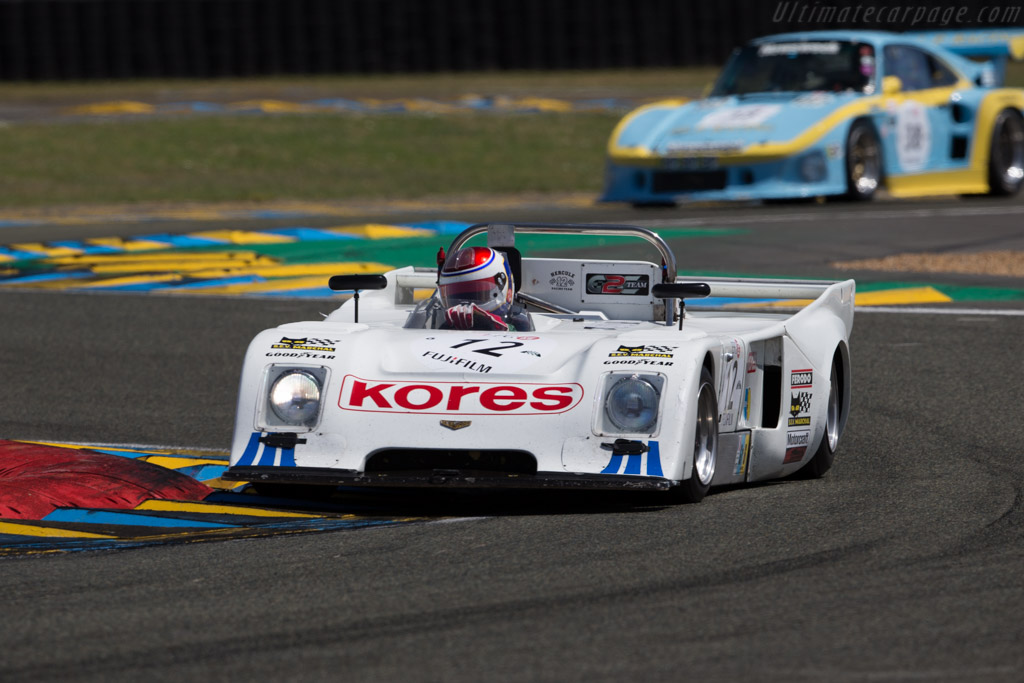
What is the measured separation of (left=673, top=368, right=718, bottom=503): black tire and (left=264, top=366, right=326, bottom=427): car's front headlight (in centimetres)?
127

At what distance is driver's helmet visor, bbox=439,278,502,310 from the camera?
6.64m

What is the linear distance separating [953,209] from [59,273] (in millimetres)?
8463

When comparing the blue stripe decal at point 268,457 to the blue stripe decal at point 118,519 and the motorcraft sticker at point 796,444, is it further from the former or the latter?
the motorcraft sticker at point 796,444

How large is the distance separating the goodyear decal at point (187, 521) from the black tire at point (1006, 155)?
12.8 m

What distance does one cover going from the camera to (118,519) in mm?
5789

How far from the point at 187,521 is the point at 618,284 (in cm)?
222

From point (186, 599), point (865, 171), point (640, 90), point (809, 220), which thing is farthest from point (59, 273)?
point (640, 90)

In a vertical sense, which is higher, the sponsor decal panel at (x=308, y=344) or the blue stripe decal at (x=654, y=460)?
the sponsor decal panel at (x=308, y=344)

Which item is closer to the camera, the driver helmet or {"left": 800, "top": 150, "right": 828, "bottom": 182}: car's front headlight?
the driver helmet

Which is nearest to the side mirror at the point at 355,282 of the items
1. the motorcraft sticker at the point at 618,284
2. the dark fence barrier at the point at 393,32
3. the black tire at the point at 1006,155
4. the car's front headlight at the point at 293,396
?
the motorcraft sticker at the point at 618,284

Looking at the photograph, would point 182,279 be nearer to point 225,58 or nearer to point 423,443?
point 423,443

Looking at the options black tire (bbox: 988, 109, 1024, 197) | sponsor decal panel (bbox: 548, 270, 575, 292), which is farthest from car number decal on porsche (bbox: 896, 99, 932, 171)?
sponsor decal panel (bbox: 548, 270, 575, 292)

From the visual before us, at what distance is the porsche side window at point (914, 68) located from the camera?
56.0 ft

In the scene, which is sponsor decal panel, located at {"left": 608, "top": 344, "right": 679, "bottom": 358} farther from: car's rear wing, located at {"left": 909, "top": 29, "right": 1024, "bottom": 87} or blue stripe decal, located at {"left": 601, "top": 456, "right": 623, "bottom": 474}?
car's rear wing, located at {"left": 909, "top": 29, "right": 1024, "bottom": 87}
